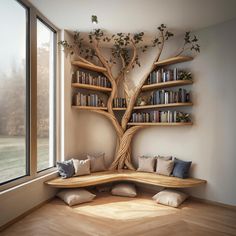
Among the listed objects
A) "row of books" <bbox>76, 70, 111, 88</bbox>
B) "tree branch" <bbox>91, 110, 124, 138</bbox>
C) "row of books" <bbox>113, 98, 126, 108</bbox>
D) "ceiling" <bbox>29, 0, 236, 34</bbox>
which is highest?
"ceiling" <bbox>29, 0, 236, 34</bbox>

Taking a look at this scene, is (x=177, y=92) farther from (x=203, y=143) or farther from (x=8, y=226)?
(x=8, y=226)

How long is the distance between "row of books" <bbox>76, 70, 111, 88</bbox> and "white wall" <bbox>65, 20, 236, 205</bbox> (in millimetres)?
217

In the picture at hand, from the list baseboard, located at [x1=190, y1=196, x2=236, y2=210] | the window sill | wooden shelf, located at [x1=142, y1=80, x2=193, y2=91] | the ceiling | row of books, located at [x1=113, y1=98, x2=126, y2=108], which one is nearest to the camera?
the window sill

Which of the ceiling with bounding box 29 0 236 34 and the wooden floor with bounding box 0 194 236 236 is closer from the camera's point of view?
the wooden floor with bounding box 0 194 236 236

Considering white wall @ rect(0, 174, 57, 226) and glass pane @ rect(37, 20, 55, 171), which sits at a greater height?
glass pane @ rect(37, 20, 55, 171)

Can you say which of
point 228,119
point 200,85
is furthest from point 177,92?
point 228,119

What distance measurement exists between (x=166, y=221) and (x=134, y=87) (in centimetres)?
276

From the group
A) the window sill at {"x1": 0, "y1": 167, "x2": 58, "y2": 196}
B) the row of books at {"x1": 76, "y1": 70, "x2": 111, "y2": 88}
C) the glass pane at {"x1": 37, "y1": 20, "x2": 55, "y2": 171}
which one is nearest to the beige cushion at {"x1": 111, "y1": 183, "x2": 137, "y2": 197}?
the window sill at {"x1": 0, "y1": 167, "x2": 58, "y2": 196}

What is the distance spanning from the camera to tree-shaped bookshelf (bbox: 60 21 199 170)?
4004mm

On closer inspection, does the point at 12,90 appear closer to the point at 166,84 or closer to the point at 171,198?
the point at 166,84

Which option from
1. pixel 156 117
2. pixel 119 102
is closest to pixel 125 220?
pixel 156 117

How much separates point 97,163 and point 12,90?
2081mm

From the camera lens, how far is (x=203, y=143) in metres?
3.69

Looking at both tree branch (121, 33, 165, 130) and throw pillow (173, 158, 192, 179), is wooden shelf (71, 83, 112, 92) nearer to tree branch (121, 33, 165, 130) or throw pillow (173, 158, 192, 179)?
tree branch (121, 33, 165, 130)
